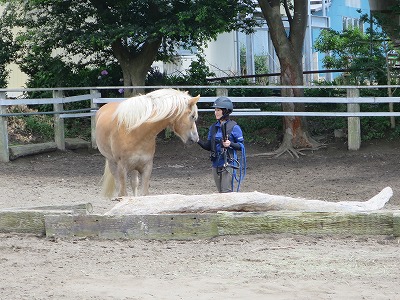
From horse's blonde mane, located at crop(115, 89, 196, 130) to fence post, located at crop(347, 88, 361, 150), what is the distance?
21.8 ft

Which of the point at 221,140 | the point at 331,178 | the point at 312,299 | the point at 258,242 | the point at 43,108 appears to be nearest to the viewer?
the point at 312,299

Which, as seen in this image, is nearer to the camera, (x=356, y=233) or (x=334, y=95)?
(x=356, y=233)

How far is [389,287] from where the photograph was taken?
592cm

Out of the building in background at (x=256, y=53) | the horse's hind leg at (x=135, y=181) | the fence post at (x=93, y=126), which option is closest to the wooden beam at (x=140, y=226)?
the horse's hind leg at (x=135, y=181)

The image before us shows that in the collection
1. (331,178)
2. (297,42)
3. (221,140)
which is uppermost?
(297,42)

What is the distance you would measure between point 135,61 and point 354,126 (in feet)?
16.4

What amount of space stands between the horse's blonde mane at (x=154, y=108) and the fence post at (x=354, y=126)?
21.8 feet

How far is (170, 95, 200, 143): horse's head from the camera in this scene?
963cm

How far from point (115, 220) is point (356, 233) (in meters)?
2.19

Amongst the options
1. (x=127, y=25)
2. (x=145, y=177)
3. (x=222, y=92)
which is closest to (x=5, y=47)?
(x=127, y=25)

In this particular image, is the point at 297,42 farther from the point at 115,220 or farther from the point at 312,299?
the point at 312,299

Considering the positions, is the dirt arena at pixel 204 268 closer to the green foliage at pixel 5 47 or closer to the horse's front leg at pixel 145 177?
the horse's front leg at pixel 145 177

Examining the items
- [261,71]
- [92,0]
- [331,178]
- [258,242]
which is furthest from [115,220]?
[261,71]

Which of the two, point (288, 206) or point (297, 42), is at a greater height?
point (297, 42)
